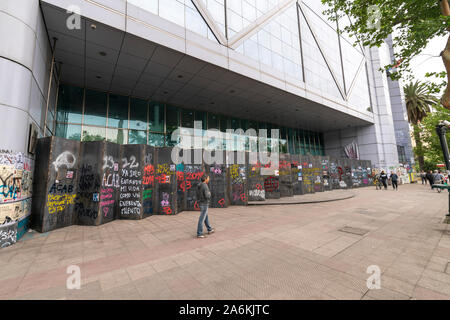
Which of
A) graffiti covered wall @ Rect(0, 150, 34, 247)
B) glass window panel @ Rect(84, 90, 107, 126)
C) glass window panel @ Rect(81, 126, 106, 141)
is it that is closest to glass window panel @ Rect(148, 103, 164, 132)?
glass window panel @ Rect(84, 90, 107, 126)

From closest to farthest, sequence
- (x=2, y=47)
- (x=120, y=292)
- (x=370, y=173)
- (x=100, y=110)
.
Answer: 1. (x=120, y=292)
2. (x=2, y=47)
3. (x=100, y=110)
4. (x=370, y=173)

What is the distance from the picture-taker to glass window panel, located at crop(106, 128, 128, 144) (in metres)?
13.6

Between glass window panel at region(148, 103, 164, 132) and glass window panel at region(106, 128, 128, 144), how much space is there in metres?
2.05

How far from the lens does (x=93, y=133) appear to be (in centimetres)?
1311

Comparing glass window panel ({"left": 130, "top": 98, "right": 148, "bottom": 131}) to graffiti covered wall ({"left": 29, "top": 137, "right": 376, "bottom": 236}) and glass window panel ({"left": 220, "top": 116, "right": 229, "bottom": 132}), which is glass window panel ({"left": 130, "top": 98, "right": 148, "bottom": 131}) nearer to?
graffiti covered wall ({"left": 29, "top": 137, "right": 376, "bottom": 236})

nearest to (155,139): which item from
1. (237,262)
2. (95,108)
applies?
(95,108)

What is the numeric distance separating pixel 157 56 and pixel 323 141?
2882cm

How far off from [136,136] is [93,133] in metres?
2.74

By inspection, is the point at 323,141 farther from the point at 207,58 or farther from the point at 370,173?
the point at 207,58

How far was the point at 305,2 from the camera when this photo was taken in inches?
790

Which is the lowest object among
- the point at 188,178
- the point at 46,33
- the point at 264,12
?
the point at 188,178

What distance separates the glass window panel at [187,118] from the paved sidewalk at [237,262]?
12.0 metres

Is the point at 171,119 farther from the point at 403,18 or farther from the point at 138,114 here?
the point at 403,18
